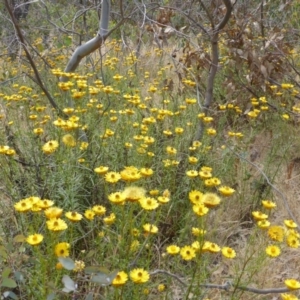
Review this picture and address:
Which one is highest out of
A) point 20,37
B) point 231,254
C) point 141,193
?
point 20,37

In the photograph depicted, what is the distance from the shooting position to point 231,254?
141 centimetres

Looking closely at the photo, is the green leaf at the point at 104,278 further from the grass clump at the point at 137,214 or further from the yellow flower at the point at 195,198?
the yellow flower at the point at 195,198

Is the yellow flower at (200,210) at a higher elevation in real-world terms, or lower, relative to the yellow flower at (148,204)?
higher

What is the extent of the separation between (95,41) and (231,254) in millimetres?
1833

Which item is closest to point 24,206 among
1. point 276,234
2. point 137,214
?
point 137,214

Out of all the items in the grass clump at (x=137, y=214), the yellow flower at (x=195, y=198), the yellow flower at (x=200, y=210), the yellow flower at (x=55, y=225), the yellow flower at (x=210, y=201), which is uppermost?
the yellow flower at (x=210, y=201)

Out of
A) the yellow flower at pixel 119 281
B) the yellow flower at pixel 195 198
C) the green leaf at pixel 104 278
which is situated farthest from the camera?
the yellow flower at pixel 195 198

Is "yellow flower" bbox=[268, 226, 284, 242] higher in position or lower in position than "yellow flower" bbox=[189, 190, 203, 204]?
lower

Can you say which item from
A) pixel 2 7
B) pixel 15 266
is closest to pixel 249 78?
pixel 15 266

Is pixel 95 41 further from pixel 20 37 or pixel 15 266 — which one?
pixel 15 266

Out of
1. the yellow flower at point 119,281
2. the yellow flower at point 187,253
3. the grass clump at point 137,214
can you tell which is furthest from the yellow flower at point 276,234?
the yellow flower at point 119,281

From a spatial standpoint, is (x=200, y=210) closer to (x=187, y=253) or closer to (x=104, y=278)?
(x=187, y=253)

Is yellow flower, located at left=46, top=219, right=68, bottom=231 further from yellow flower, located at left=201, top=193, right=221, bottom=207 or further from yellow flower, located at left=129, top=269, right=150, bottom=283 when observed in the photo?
yellow flower, located at left=201, top=193, right=221, bottom=207

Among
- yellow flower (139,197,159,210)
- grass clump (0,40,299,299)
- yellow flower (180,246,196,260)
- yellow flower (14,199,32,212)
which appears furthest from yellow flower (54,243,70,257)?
yellow flower (180,246,196,260)
